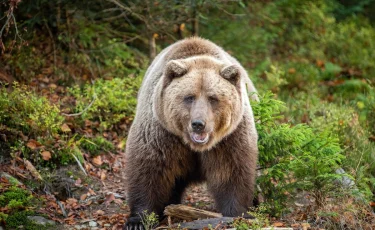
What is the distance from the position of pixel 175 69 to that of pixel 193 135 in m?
0.77

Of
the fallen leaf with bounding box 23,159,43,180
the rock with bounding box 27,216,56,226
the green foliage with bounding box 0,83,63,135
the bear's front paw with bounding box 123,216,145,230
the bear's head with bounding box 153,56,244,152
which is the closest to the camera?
the bear's head with bounding box 153,56,244,152

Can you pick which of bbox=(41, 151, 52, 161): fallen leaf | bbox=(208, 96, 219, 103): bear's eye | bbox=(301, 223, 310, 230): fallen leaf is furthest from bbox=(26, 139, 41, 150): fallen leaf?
bbox=(301, 223, 310, 230): fallen leaf

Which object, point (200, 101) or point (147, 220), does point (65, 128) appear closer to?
point (147, 220)

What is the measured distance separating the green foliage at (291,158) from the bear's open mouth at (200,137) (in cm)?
120

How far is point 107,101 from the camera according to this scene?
32.0 feet

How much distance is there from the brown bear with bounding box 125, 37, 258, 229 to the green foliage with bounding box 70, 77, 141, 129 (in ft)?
8.46

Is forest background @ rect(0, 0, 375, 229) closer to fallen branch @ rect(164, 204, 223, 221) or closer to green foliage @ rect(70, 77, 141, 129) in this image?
green foliage @ rect(70, 77, 141, 129)

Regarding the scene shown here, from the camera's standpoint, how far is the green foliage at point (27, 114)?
834 cm

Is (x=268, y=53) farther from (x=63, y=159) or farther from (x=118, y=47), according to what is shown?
(x=63, y=159)

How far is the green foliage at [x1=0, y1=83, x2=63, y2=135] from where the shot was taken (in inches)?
328

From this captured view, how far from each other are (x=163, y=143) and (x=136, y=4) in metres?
4.82

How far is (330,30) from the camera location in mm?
15672

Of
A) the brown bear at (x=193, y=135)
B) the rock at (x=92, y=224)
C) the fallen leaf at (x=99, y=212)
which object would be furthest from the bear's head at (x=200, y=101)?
the fallen leaf at (x=99, y=212)

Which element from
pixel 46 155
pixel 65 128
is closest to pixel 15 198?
pixel 46 155
